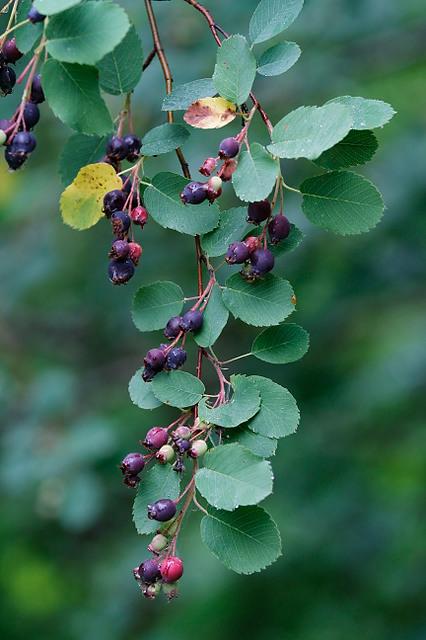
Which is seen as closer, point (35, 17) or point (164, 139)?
point (35, 17)

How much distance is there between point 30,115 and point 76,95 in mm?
86

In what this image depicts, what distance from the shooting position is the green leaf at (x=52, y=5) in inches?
36.9

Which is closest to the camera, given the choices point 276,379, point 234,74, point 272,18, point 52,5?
point 52,5

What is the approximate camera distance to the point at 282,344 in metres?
1.12

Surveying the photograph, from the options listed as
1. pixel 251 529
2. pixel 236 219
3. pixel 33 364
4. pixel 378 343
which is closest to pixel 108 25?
pixel 236 219

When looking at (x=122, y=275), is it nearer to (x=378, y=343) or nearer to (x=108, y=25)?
(x=108, y=25)

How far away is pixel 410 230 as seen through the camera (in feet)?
9.37

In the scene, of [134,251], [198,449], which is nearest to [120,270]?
[134,251]

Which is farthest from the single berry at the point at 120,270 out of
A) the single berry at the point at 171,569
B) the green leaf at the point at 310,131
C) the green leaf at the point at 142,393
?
the single berry at the point at 171,569

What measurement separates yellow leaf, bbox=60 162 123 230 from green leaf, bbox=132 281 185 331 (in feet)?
0.37

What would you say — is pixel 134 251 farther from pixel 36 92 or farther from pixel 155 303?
pixel 36 92

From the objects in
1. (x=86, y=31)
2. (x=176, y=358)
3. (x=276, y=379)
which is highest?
(x=86, y=31)

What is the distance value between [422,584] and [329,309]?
118 centimetres

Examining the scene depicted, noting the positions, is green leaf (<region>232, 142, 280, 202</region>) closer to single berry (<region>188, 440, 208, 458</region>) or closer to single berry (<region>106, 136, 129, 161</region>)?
single berry (<region>106, 136, 129, 161</region>)
